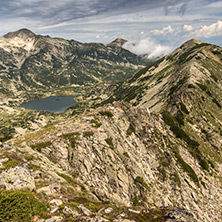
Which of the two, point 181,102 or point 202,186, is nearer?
point 202,186

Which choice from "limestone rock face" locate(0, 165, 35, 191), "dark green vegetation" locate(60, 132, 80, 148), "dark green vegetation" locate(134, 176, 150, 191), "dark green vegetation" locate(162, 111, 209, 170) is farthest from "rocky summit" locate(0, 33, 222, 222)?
"dark green vegetation" locate(162, 111, 209, 170)

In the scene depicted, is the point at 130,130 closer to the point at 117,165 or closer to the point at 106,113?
the point at 106,113

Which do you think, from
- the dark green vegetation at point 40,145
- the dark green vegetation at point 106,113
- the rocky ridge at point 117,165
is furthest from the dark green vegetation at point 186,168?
the dark green vegetation at point 40,145

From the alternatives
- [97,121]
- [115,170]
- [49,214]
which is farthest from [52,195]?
[97,121]

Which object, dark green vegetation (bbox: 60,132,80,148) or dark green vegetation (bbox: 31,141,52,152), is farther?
dark green vegetation (bbox: 60,132,80,148)

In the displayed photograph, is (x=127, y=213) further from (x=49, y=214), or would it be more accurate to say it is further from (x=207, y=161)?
(x=207, y=161)

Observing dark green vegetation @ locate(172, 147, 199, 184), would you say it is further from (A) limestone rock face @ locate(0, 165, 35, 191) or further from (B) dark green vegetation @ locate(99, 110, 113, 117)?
(A) limestone rock face @ locate(0, 165, 35, 191)
